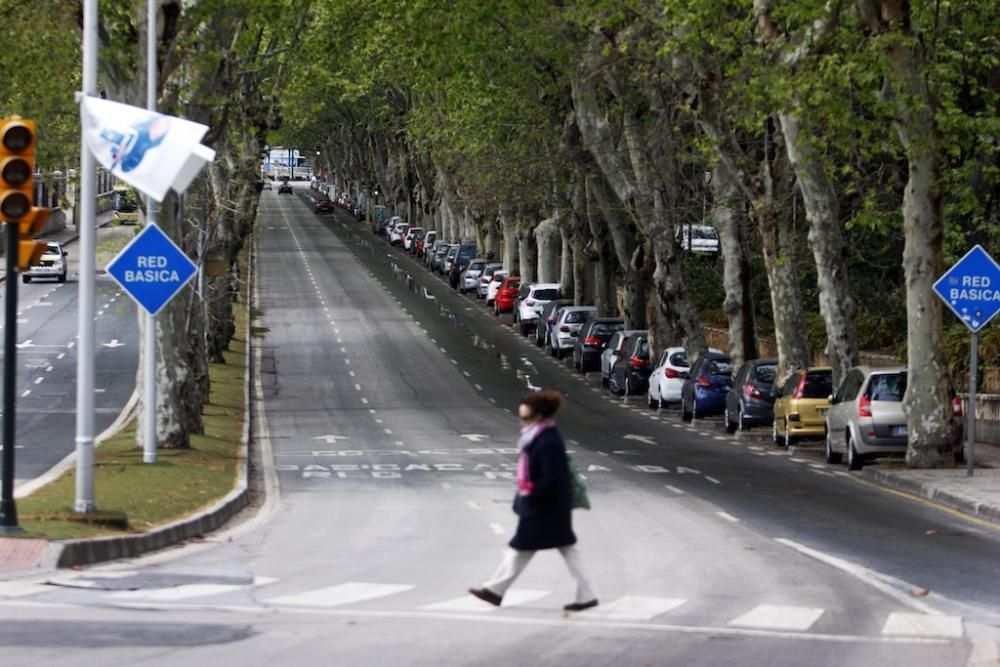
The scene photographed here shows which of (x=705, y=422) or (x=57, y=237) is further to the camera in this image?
(x=57, y=237)

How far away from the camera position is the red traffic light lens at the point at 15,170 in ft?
53.8

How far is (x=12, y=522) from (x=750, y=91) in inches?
610

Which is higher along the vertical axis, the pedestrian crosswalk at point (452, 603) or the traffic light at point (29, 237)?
the traffic light at point (29, 237)

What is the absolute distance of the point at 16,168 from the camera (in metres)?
16.4

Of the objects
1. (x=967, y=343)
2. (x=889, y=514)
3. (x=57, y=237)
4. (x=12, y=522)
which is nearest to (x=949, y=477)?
(x=889, y=514)

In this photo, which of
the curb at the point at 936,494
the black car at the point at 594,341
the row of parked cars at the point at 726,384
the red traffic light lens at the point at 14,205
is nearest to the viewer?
the red traffic light lens at the point at 14,205

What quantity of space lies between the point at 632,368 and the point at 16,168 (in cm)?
3510

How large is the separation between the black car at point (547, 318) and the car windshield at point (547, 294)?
383cm

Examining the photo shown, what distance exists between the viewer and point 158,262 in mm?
23953

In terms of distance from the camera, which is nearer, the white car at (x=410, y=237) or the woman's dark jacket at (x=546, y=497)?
the woman's dark jacket at (x=546, y=497)

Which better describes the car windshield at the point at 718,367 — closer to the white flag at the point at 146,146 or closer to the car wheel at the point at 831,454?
the car wheel at the point at 831,454

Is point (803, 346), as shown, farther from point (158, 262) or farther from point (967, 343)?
point (158, 262)

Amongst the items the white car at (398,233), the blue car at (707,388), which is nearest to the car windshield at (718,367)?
the blue car at (707,388)

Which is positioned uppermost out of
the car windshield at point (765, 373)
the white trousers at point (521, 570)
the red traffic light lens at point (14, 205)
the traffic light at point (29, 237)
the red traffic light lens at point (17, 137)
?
the red traffic light lens at point (17, 137)
